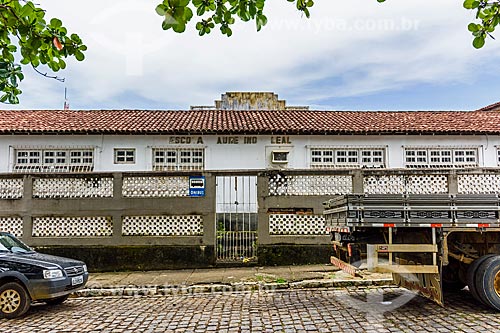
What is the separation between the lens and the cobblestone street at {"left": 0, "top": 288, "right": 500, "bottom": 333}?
21.1 ft

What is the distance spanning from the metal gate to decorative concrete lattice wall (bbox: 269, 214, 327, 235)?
53 cm

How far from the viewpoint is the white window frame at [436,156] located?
15633 millimetres

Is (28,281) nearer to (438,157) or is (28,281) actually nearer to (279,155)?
(279,155)

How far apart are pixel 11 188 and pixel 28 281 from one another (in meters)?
4.94

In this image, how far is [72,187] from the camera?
11.6 m

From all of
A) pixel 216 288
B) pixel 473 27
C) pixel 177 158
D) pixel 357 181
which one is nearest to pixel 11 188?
pixel 177 158

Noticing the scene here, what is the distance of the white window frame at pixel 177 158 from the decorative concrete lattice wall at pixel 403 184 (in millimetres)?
5865

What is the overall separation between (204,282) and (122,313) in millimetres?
2347

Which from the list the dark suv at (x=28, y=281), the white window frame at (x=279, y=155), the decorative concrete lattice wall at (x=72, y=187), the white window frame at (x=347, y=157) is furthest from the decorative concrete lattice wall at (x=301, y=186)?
the dark suv at (x=28, y=281)

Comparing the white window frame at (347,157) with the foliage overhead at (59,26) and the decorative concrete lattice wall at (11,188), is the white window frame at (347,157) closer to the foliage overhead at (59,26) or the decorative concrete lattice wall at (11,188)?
the decorative concrete lattice wall at (11,188)

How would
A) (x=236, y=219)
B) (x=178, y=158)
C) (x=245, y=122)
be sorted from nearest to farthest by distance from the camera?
(x=236, y=219) < (x=178, y=158) < (x=245, y=122)

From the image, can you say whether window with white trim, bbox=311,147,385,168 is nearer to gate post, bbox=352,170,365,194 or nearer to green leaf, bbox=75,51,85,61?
gate post, bbox=352,170,365,194

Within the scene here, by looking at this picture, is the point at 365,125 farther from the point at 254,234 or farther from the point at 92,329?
the point at 92,329

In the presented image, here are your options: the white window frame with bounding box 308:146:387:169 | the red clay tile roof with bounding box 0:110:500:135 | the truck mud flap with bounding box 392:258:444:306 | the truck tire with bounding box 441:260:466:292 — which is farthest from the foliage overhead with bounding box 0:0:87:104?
the white window frame with bounding box 308:146:387:169
